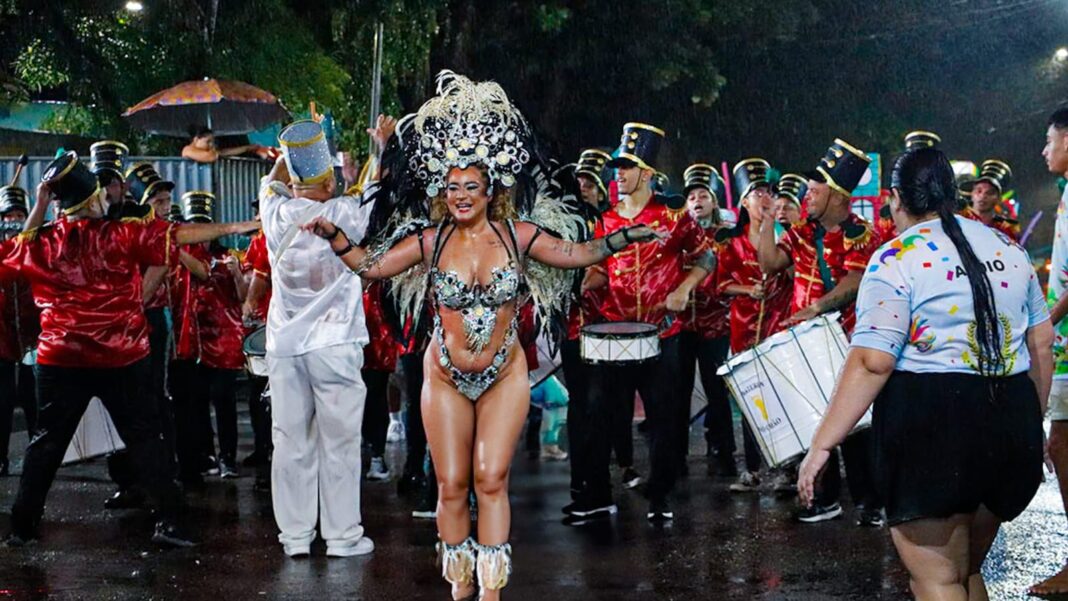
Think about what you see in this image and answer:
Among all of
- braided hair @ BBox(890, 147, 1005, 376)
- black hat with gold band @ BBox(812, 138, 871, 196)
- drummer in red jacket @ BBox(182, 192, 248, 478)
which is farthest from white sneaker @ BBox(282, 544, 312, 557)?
braided hair @ BBox(890, 147, 1005, 376)

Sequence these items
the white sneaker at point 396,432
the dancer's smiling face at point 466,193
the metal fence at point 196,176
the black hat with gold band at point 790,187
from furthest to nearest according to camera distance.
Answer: the metal fence at point 196,176 < the white sneaker at point 396,432 < the black hat with gold band at point 790,187 < the dancer's smiling face at point 466,193

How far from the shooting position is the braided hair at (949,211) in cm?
506

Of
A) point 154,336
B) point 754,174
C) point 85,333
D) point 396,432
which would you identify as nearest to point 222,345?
point 154,336

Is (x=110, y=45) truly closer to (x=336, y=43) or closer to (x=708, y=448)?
(x=336, y=43)

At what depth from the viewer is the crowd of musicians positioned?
513cm

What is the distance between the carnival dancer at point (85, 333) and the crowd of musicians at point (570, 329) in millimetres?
13

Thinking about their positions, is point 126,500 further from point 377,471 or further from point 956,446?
point 956,446

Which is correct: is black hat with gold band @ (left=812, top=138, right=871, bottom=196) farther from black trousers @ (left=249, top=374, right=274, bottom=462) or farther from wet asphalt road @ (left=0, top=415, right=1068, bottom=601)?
black trousers @ (left=249, top=374, right=274, bottom=462)

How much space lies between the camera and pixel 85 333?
27.1 ft

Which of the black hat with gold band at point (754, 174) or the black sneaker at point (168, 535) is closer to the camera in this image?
the black sneaker at point (168, 535)

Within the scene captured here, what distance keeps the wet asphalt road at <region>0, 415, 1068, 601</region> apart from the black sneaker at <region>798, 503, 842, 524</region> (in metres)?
0.10

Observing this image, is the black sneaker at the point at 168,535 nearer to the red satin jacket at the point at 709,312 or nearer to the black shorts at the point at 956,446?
the red satin jacket at the point at 709,312

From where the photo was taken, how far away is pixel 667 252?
30.3 feet

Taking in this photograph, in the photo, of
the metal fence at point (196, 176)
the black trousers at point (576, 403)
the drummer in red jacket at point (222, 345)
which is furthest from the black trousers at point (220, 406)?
the metal fence at point (196, 176)
